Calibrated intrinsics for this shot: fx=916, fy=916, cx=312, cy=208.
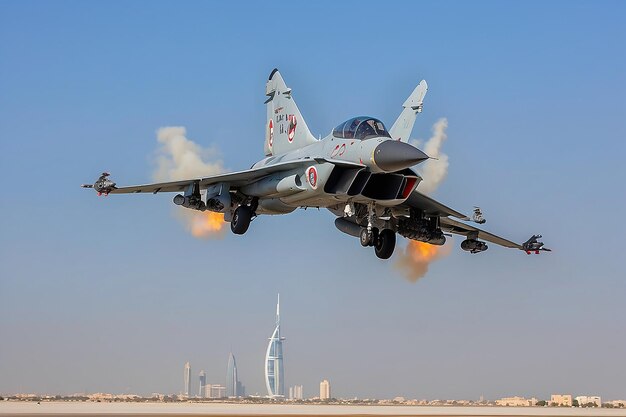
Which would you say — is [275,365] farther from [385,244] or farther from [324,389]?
[385,244]

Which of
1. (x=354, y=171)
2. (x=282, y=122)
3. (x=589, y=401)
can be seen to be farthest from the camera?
(x=589, y=401)

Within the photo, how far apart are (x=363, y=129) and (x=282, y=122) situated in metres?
7.15

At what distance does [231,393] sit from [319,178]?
148 metres

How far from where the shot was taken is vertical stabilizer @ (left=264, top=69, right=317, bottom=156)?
35688 mm

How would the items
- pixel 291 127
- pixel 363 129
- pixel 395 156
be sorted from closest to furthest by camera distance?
pixel 395 156 < pixel 363 129 < pixel 291 127

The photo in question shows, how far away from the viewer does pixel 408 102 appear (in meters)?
33.1

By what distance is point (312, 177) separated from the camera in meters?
30.5

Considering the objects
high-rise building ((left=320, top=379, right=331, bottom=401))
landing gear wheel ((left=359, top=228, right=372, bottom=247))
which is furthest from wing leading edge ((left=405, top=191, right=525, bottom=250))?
high-rise building ((left=320, top=379, right=331, bottom=401))

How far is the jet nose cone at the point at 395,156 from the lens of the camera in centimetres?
2845

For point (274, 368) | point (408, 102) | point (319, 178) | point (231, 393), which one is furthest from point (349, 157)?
point (231, 393)

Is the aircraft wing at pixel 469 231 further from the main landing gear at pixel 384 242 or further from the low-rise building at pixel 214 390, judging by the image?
the low-rise building at pixel 214 390

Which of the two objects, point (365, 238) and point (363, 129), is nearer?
point (363, 129)

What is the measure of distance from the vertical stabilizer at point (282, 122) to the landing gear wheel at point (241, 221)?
3.62 m

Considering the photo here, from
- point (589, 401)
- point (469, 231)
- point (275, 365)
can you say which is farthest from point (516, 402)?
point (275, 365)
